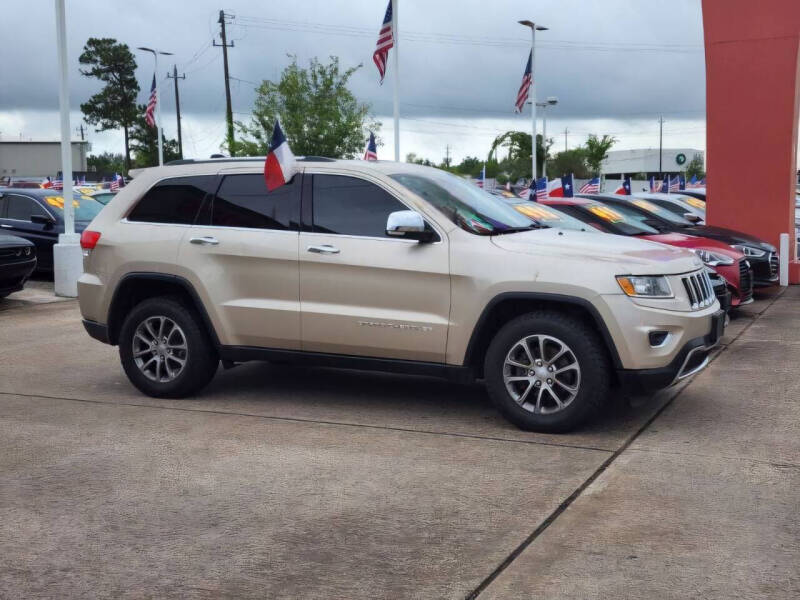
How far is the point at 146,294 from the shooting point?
307 inches

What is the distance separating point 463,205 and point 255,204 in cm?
155

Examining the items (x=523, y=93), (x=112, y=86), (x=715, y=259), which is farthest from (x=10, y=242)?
(x=112, y=86)

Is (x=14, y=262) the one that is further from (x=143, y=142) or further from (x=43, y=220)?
(x=143, y=142)

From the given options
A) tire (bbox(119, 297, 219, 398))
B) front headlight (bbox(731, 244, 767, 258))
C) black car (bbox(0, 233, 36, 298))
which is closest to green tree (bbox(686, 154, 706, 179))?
front headlight (bbox(731, 244, 767, 258))

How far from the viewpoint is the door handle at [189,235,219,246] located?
7293mm

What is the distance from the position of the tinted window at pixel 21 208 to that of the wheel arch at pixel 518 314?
38.7 ft

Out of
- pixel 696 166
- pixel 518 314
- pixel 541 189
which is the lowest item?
pixel 518 314

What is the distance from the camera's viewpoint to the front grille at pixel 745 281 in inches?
472

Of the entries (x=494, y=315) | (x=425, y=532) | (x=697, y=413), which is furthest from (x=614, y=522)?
(x=697, y=413)

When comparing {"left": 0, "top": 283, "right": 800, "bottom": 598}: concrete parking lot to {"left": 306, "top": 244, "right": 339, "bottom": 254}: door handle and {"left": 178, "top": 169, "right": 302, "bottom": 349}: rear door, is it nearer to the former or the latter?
{"left": 178, "top": 169, "right": 302, "bottom": 349}: rear door

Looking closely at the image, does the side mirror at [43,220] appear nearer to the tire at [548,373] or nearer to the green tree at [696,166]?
the tire at [548,373]

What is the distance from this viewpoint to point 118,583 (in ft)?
13.4

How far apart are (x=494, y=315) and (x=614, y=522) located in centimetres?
211

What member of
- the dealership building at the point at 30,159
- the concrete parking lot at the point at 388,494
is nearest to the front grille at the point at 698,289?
the concrete parking lot at the point at 388,494
